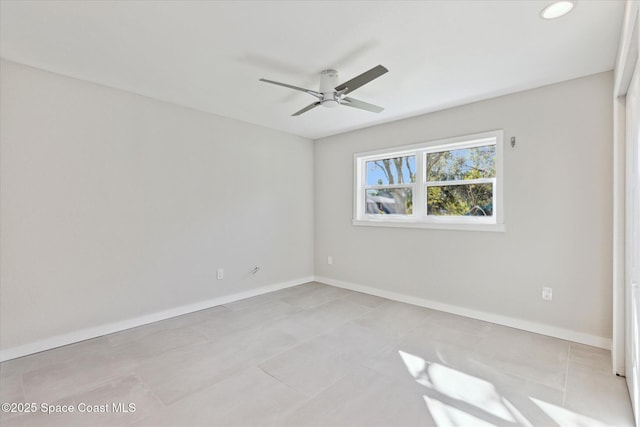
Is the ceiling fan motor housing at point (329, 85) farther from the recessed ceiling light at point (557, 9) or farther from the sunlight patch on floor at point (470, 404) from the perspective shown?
the sunlight patch on floor at point (470, 404)

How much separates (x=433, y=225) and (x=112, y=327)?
3.70m

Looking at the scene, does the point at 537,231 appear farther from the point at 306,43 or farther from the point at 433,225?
the point at 306,43

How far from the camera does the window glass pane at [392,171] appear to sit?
13.5 ft

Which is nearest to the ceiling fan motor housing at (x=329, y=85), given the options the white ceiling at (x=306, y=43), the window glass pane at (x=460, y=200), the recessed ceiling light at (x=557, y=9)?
the white ceiling at (x=306, y=43)

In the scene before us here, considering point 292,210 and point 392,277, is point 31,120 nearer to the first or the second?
point 292,210

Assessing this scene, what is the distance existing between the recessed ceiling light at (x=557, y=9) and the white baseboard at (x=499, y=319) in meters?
2.66

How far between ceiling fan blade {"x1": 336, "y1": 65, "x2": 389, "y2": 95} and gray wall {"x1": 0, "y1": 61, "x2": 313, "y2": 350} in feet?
6.96

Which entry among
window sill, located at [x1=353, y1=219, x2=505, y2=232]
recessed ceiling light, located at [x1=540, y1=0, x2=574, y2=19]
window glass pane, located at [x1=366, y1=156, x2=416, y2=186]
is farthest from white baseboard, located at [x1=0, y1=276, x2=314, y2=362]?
recessed ceiling light, located at [x1=540, y1=0, x2=574, y2=19]

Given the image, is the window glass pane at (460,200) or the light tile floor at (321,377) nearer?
the light tile floor at (321,377)

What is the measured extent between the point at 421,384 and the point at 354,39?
2515 mm

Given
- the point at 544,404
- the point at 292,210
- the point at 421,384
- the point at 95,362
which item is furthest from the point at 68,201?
the point at 544,404

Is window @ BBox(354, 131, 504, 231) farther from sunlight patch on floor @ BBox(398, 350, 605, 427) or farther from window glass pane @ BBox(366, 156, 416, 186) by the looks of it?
sunlight patch on floor @ BBox(398, 350, 605, 427)

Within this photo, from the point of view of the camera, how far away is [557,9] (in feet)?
6.02

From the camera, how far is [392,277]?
4145mm
